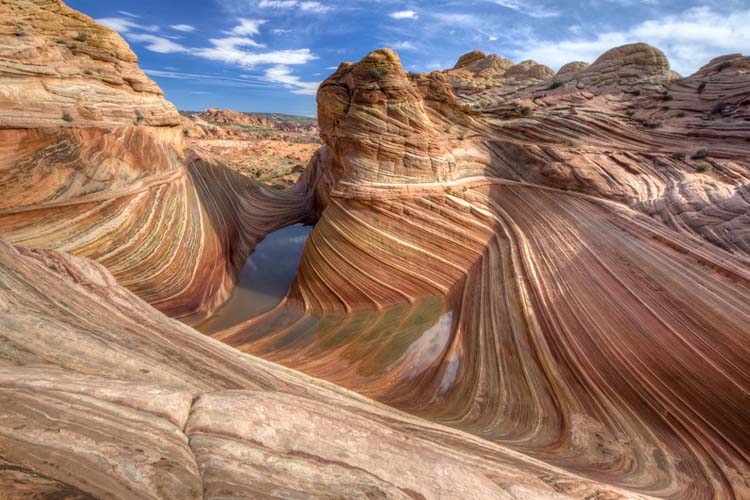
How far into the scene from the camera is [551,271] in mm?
6402

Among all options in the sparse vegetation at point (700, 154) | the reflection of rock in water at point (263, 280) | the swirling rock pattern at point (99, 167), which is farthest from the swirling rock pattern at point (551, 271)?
the swirling rock pattern at point (99, 167)

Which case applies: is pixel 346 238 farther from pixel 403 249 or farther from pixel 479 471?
pixel 479 471

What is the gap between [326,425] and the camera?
7.51 ft

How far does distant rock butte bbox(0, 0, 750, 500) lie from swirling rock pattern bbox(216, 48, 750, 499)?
1.8 inches

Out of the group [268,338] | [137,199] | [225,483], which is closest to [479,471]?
[225,483]

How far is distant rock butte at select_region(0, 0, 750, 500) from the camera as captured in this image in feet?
6.48

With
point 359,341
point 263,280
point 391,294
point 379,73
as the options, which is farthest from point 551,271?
point 263,280

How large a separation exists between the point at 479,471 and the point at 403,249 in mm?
5695

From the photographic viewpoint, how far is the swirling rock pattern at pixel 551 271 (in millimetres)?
4316

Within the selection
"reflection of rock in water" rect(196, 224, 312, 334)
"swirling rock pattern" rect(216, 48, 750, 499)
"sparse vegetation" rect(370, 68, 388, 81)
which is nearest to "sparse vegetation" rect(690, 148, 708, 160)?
"swirling rock pattern" rect(216, 48, 750, 499)

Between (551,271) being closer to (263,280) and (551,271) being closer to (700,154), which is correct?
(700,154)

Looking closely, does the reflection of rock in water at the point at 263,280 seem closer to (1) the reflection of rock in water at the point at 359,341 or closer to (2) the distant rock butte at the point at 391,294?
(2) the distant rock butte at the point at 391,294

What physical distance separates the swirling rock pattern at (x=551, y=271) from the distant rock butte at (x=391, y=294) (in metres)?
0.04

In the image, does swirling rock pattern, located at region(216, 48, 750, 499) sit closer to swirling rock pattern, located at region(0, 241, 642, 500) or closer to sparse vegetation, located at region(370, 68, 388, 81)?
sparse vegetation, located at region(370, 68, 388, 81)
